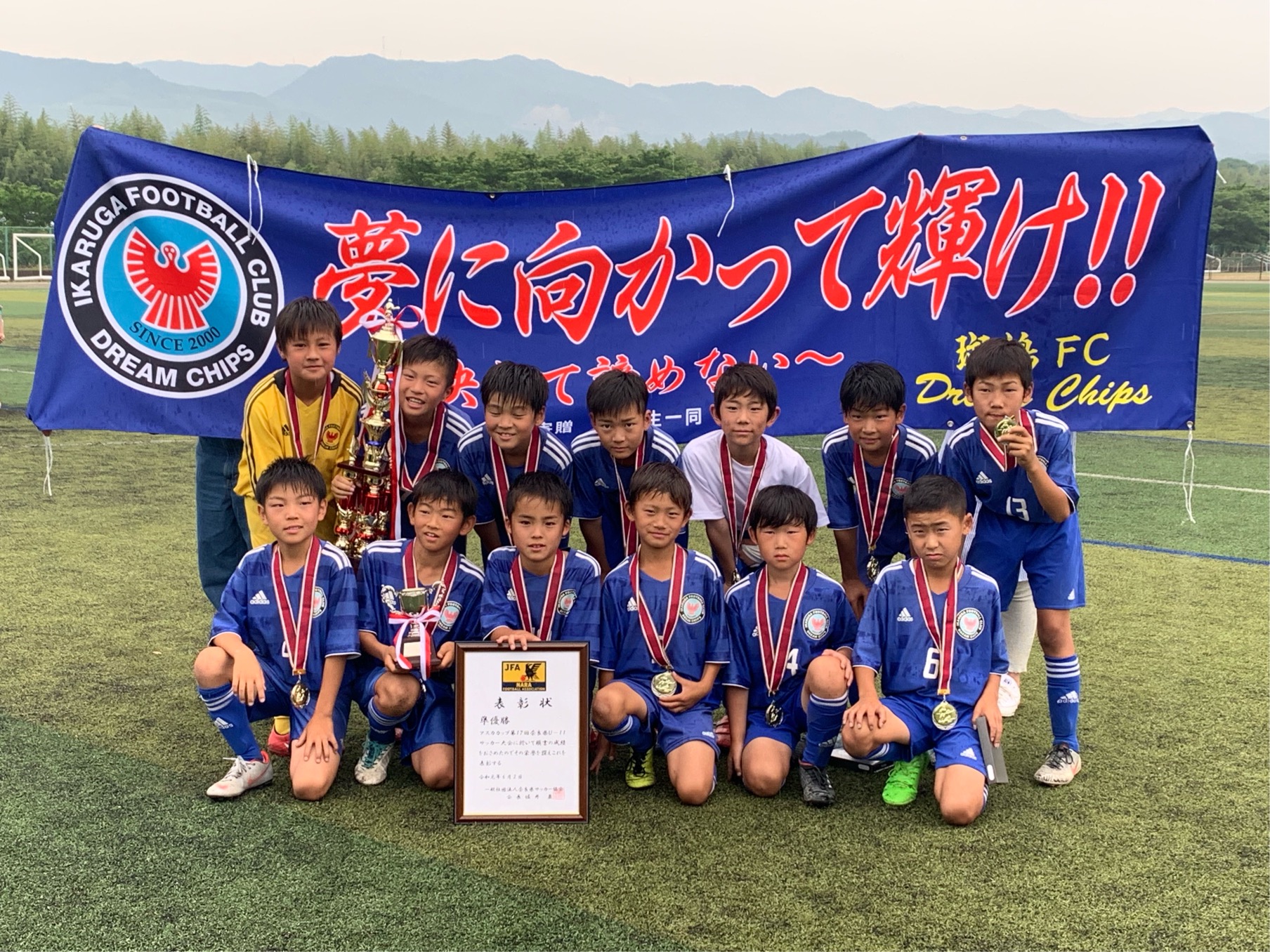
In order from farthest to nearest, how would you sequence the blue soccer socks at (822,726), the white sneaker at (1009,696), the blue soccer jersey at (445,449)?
1. the white sneaker at (1009,696)
2. the blue soccer jersey at (445,449)
3. the blue soccer socks at (822,726)

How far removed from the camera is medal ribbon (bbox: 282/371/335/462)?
13.2 ft

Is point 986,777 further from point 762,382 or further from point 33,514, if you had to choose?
point 33,514

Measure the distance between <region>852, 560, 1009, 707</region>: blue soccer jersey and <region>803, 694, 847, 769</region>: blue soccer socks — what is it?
5.7 inches

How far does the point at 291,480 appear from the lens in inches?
140

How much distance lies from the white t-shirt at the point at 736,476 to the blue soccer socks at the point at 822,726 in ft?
2.07

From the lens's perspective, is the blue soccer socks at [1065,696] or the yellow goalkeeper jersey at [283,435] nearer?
the blue soccer socks at [1065,696]

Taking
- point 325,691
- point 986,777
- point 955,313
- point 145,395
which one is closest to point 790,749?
point 986,777

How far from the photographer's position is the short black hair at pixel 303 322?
3.93 m

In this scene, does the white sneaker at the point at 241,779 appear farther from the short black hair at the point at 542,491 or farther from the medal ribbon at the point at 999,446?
the medal ribbon at the point at 999,446

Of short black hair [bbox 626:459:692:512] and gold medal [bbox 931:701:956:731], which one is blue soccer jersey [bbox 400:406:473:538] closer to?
short black hair [bbox 626:459:692:512]

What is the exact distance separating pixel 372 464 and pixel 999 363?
2.06 meters

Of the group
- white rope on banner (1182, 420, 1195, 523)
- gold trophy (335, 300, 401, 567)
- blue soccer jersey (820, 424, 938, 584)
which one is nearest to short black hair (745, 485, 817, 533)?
blue soccer jersey (820, 424, 938, 584)

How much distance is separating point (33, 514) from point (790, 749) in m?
5.29

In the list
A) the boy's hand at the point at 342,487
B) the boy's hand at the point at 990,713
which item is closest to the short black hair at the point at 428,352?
the boy's hand at the point at 342,487
